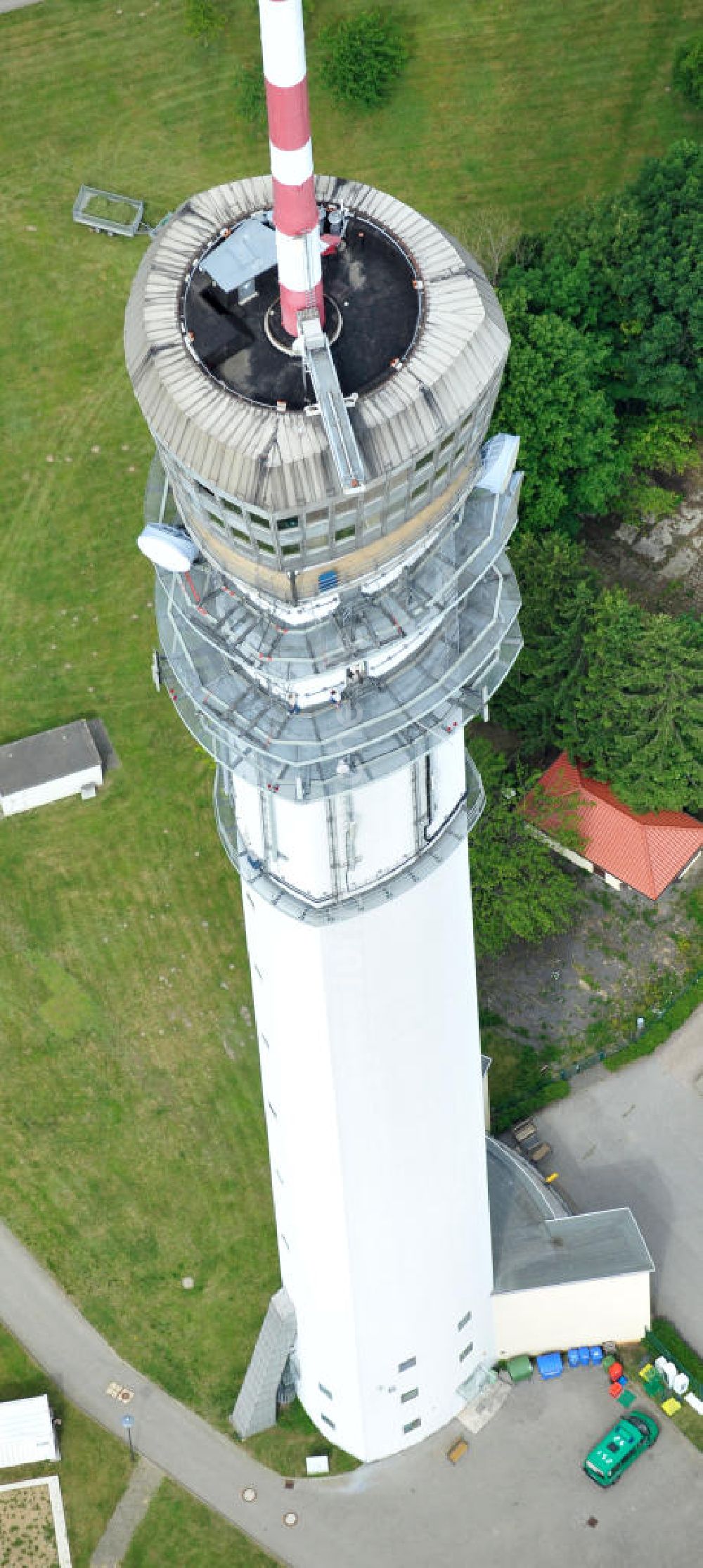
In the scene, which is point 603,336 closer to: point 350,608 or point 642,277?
point 642,277

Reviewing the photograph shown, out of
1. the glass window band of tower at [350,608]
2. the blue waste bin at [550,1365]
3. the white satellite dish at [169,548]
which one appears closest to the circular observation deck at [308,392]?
the white satellite dish at [169,548]

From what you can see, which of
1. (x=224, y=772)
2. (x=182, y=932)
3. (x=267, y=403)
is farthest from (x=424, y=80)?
(x=267, y=403)

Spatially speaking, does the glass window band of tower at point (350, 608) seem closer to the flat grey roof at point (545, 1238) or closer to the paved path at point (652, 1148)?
the flat grey roof at point (545, 1238)

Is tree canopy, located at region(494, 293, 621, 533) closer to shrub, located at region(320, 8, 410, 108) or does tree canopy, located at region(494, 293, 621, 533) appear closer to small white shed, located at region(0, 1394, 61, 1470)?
shrub, located at region(320, 8, 410, 108)

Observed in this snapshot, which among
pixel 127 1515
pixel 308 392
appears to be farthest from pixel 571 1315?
pixel 308 392

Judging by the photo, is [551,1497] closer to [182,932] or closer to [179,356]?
[182,932]

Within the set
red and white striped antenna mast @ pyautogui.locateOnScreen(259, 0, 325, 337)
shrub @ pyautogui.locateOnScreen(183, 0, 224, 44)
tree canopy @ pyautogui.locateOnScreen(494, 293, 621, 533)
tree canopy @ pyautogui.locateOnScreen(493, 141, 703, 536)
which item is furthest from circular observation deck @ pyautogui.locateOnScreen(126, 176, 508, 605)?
shrub @ pyautogui.locateOnScreen(183, 0, 224, 44)
